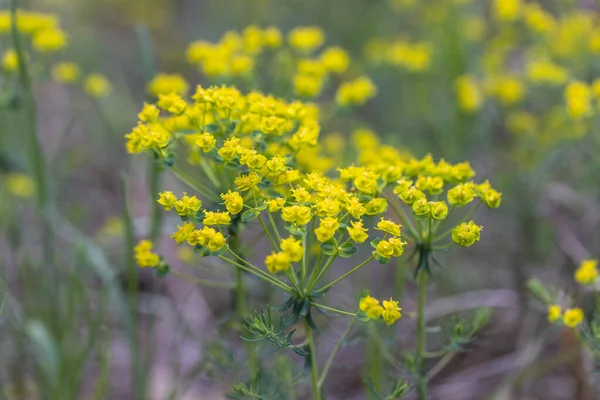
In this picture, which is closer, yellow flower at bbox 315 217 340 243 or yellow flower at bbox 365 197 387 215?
yellow flower at bbox 315 217 340 243

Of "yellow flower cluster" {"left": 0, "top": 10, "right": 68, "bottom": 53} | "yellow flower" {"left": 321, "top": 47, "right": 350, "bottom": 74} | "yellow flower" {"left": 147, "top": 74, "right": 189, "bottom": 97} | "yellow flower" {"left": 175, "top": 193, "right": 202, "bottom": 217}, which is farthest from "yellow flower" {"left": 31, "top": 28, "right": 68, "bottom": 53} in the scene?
"yellow flower" {"left": 175, "top": 193, "right": 202, "bottom": 217}

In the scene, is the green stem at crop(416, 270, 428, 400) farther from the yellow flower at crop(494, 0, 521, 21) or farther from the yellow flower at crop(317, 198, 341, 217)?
the yellow flower at crop(494, 0, 521, 21)

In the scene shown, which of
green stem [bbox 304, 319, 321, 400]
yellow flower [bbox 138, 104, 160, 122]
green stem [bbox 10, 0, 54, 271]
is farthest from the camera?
green stem [bbox 10, 0, 54, 271]

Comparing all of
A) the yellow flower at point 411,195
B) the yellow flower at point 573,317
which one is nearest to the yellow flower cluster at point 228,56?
the yellow flower at point 411,195

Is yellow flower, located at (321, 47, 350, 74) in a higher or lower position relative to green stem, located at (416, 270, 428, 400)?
higher

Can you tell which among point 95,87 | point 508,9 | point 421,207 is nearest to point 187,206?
point 421,207

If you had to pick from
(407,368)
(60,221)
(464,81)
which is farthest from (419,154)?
(60,221)

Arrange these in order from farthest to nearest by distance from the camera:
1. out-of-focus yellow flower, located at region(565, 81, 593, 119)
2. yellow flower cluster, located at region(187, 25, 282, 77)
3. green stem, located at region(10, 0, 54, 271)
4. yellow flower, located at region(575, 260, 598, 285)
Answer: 1. out-of-focus yellow flower, located at region(565, 81, 593, 119)
2. yellow flower cluster, located at region(187, 25, 282, 77)
3. green stem, located at region(10, 0, 54, 271)
4. yellow flower, located at region(575, 260, 598, 285)
